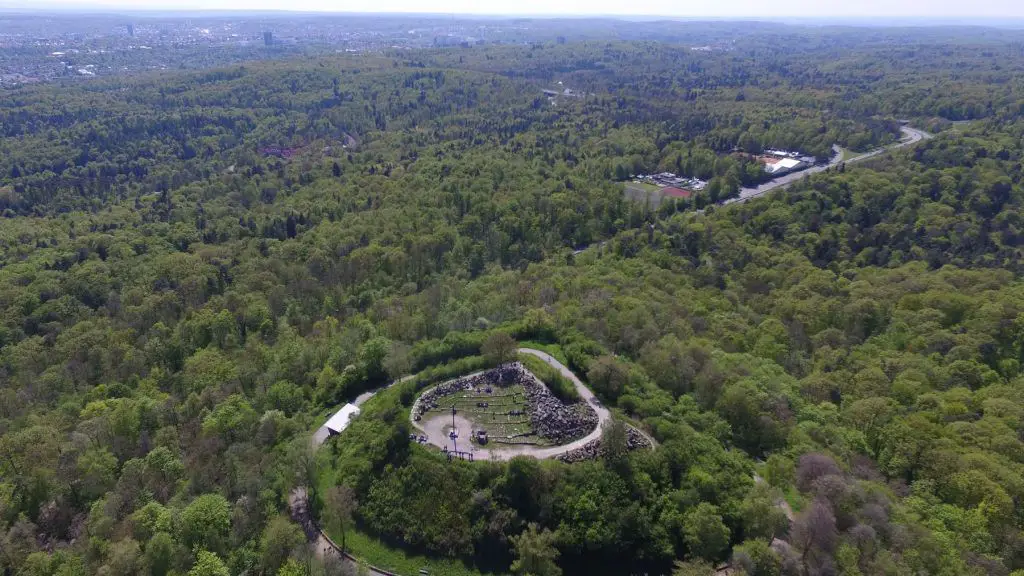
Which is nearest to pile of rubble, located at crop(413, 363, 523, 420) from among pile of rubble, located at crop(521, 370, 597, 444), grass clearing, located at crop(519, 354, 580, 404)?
grass clearing, located at crop(519, 354, 580, 404)

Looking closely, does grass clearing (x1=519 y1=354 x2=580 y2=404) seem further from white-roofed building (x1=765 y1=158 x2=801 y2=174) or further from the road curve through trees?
white-roofed building (x1=765 y1=158 x2=801 y2=174)

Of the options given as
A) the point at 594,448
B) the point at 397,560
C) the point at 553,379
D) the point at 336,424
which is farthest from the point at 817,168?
the point at 397,560

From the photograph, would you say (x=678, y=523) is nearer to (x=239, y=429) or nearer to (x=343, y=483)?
(x=343, y=483)

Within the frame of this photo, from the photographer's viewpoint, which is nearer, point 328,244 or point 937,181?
point 328,244

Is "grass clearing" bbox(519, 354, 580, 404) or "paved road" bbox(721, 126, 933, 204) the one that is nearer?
"grass clearing" bbox(519, 354, 580, 404)

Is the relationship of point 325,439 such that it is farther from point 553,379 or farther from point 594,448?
point 594,448

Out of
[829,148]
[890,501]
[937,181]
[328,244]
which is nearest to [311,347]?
[328,244]
